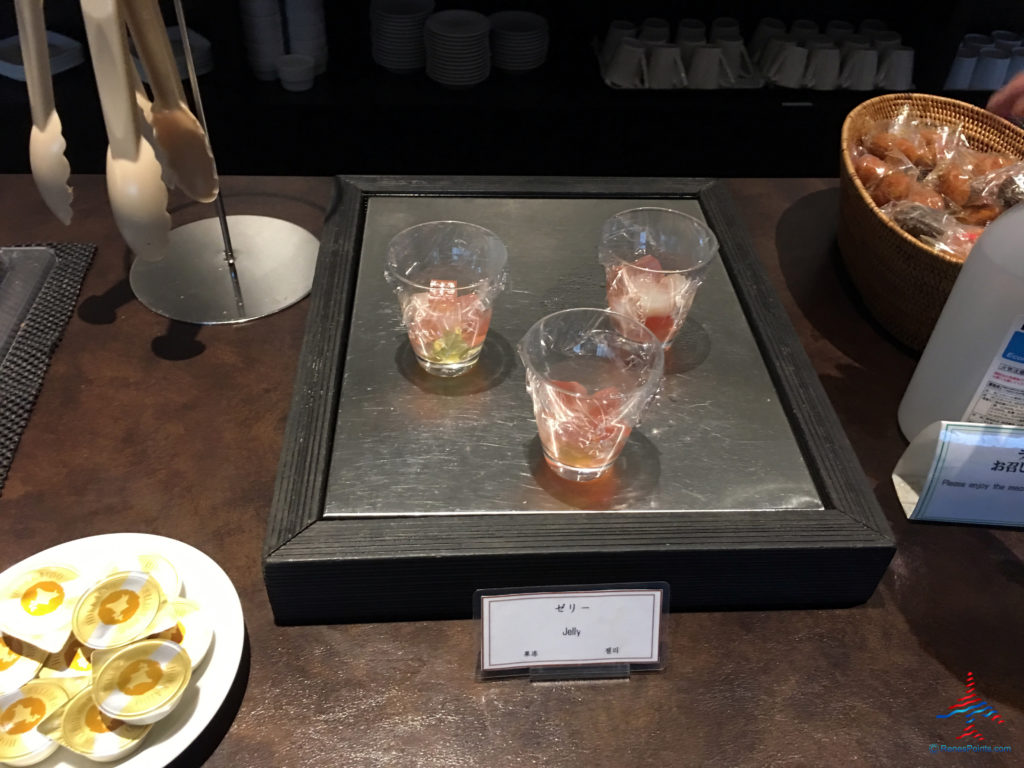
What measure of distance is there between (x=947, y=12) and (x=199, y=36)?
1.64 metres

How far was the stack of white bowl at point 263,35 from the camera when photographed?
172 cm

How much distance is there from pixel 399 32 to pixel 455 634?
1479mm

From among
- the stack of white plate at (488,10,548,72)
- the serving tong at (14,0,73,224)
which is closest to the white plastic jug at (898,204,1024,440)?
the serving tong at (14,0,73,224)

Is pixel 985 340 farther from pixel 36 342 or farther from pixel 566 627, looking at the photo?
pixel 36 342

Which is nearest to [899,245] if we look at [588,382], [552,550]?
[588,382]

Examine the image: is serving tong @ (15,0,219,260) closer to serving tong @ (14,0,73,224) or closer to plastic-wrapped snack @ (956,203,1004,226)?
serving tong @ (14,0,73,224)

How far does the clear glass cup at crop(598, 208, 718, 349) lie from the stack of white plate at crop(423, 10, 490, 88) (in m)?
1.01

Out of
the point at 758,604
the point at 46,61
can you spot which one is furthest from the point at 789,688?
the point at 46,61

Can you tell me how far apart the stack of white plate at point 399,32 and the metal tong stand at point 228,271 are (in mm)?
889

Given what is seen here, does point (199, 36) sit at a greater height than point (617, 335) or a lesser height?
lesser

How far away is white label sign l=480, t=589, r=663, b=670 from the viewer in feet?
2.00

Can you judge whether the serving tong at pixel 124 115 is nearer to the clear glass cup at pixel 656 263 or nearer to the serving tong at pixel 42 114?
the serving tong at pixel 42 114

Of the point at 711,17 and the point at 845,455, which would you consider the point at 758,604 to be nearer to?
the point at 845,455

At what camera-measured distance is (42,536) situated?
→ 70cm
